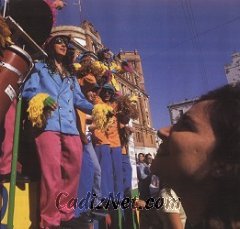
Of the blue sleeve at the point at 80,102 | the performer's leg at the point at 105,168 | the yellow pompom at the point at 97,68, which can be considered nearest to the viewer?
the blue sleeve at the point at 80,102

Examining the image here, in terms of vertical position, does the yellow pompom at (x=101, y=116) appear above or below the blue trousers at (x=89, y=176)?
above

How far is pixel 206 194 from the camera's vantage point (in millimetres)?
294

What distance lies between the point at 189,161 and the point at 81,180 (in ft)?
2.69

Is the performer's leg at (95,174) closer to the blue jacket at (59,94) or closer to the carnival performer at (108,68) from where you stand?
the blue jacket at (59,94)

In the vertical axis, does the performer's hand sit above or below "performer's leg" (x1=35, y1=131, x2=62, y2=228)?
above

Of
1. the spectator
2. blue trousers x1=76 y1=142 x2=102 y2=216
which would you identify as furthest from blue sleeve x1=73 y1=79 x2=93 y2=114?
the spectator

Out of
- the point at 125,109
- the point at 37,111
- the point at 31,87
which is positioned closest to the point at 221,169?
the point at 37,111

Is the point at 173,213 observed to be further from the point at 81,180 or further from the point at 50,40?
the point at 50,40

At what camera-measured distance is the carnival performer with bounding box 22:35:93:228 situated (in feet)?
2.90

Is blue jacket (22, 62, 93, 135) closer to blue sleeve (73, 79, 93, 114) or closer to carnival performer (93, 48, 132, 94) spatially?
blue sleeve (73, 79, 93, 114)

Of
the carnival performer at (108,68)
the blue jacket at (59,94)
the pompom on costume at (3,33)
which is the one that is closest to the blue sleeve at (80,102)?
the blue jacket at (59,94)

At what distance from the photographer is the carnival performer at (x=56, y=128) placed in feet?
2.90

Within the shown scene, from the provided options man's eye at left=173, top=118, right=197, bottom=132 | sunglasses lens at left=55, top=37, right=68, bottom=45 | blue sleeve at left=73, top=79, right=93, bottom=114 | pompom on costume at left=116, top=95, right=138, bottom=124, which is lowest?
man's eye at left=173, top=118, right=197, bottom=132

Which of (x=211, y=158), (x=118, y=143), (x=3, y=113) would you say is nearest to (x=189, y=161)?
(x=211, y=158)
